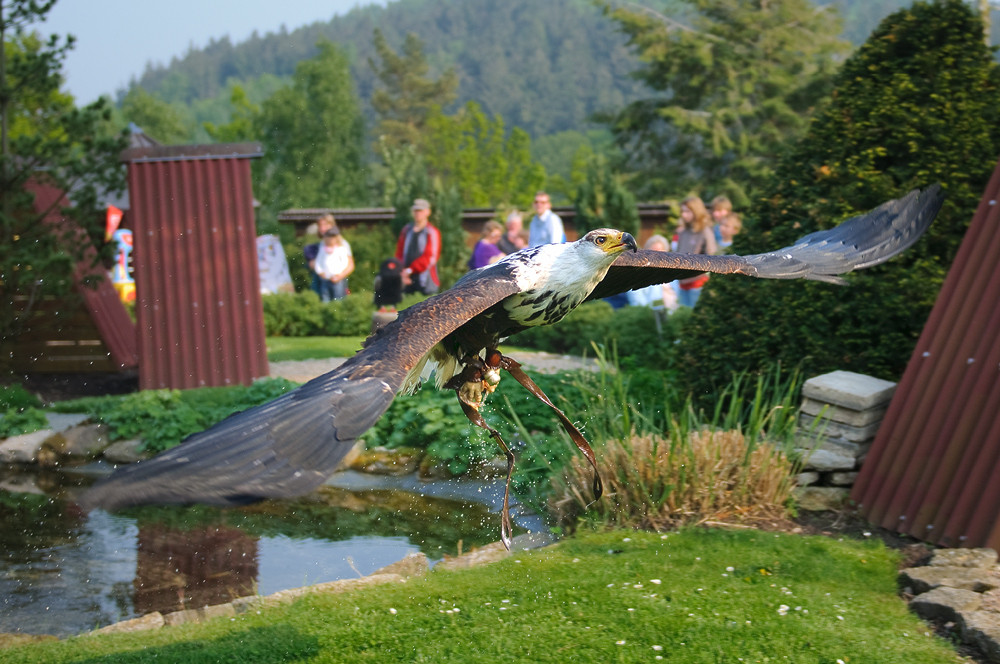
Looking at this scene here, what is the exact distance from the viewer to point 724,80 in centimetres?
3712

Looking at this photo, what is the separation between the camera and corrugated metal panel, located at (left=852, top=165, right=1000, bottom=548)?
5512 millimetres

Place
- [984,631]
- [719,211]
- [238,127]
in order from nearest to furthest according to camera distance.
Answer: [984,631], [719,211], [238,127]

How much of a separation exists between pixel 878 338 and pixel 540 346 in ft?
21.2

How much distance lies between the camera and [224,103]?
12369cm

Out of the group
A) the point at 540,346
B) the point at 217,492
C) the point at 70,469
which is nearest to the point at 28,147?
the point at 70,469

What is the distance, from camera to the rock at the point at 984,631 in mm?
4270

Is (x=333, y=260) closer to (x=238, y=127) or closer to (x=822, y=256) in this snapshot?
(x=822, y=256)

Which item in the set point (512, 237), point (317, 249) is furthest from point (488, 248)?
point (317, 249)

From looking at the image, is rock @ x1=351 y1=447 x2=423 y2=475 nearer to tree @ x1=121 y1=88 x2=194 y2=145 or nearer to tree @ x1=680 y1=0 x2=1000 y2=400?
tree @ x1=680 y1=0 x2=1000 y2=400

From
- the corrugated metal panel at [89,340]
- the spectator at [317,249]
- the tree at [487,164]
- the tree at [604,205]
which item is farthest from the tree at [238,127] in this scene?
the corrugated metal panel at [89,340]

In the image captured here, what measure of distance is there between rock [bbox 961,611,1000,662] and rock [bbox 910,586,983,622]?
0.22ft

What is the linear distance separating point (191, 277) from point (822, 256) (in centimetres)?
734

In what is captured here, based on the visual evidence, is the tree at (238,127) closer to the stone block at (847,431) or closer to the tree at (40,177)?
the tree at (40,177)

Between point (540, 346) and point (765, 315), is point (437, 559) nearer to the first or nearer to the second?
point (765, 315)
